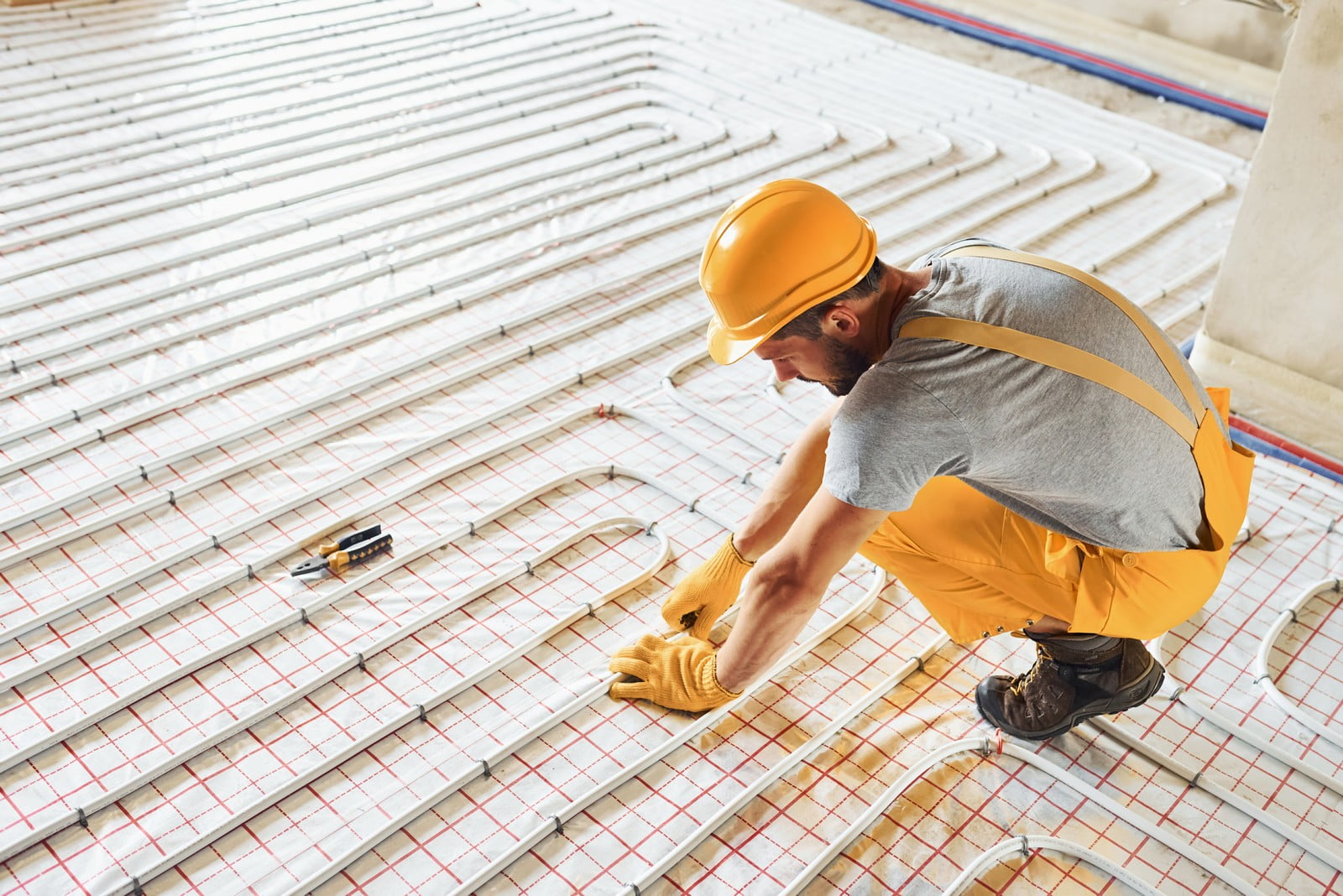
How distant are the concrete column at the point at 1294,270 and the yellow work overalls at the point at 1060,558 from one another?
137 cm

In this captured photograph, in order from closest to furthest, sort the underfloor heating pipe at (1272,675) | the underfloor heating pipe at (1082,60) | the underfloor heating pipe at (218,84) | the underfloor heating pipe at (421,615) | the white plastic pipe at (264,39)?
the underfloor heating pipe at (421,615)
the underfloor heating pipe at (1272,675)
the underfloor heating pipe at (218,84)
the white plastic pipe at (264,39)
the underfloor heating pipe at (1082,60)

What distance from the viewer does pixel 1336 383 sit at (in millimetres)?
3887

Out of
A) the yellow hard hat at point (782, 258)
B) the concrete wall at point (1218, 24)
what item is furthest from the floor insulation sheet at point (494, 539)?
the concrete wall at point (1218, 24)

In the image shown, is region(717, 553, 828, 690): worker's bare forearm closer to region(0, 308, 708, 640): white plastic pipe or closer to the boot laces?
the boot laces

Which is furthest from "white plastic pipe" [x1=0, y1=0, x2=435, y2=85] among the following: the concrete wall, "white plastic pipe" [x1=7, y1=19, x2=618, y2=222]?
the concrete wall

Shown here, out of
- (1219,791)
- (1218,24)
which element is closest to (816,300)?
(1219,791)

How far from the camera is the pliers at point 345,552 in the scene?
315 centimetres

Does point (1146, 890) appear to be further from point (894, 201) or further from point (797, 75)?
point (797, 75)

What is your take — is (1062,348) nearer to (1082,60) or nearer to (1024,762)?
(1024,762)

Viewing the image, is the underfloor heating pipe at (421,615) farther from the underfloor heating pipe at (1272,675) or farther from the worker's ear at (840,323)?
the underfloor heating pipe at (1272,675)

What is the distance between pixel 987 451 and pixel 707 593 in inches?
38.9

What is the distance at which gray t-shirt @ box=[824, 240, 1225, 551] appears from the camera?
2127mm

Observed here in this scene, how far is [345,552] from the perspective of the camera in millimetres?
3182

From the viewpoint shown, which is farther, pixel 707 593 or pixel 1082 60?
pixel 1082 60
